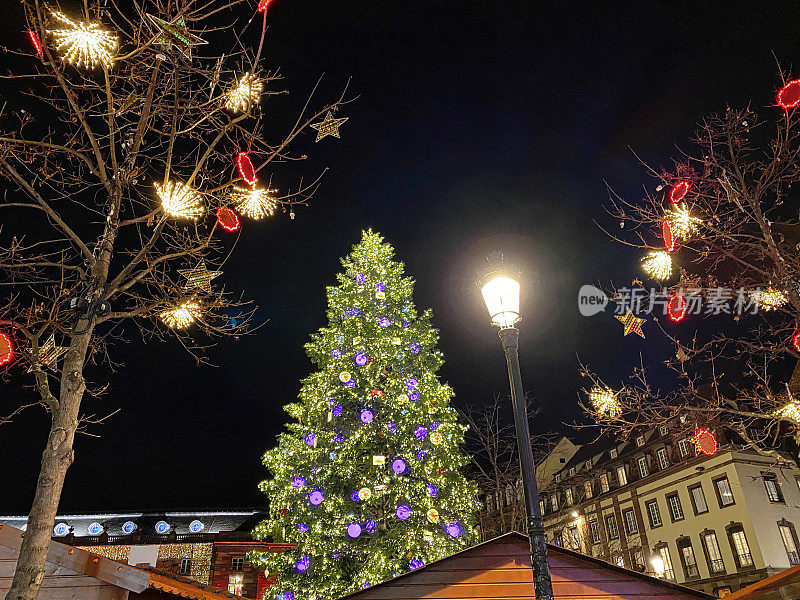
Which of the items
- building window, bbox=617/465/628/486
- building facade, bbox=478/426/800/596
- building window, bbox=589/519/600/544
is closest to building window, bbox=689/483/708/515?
building facade, bbox=478/426/800/596

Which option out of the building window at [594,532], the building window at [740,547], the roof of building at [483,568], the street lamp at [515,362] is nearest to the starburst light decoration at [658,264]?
the roof of building at [483,568]

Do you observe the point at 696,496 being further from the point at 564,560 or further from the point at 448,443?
the point at 564,560

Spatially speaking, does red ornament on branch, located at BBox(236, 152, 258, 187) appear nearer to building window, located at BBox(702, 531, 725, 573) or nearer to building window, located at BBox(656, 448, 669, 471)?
building window, located at BBox(702, 531, 725, 573)

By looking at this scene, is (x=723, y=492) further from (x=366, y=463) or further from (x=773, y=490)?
(x=366, y=463)

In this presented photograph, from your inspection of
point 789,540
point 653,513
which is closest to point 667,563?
point 653,513

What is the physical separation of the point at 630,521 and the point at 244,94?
46.2 meters

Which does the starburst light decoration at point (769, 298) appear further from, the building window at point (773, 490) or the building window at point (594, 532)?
the building window at point (594, 532)

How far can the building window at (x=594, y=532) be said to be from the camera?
4656cm

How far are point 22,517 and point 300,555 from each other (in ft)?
112

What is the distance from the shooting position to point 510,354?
19.5 feet

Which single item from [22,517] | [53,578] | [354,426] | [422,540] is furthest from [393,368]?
[22,517]

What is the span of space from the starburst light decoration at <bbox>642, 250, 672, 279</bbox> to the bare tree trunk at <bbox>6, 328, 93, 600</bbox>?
10.3 meters

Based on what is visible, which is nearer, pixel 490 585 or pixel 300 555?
pixel 490 585

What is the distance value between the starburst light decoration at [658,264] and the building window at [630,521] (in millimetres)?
38361
